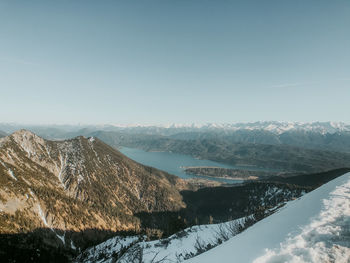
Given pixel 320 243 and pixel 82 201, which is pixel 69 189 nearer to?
pixel 82 201

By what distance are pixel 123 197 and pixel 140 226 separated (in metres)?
36.7

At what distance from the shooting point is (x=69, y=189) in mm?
130875

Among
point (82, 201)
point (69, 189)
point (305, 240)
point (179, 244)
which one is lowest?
point (82, 201)

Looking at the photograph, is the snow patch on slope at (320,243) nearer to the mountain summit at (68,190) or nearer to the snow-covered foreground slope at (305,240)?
the snow-covered foreground slope at (305,240)

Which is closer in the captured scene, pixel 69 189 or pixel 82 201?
pixel 82 201

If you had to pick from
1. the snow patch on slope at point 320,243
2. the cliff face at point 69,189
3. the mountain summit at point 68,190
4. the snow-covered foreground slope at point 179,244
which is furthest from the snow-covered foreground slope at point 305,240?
the cliff face at point 69,189

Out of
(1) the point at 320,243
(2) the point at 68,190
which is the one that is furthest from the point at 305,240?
(2) the point at 68,190

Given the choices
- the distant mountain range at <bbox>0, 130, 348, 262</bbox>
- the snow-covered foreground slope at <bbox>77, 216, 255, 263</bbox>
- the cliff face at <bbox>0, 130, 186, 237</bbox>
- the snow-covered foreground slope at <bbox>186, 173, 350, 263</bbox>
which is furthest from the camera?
the cliff face at <bbox>0, 130, 186, 237</bbox>

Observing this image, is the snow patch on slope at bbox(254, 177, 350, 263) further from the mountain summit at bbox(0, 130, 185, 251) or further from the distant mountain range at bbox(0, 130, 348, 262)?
the mountain summit at bbox(0, 130, 185, 251)

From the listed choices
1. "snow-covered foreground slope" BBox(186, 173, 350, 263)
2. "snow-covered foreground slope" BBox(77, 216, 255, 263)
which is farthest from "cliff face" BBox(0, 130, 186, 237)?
"snow-covered foreground slope" BBox(186, 173, 350, 263)

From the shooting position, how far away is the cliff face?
78.1 m

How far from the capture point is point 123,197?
159 metres

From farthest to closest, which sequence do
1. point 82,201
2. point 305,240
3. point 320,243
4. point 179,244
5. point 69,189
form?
point 69,189 < point 82,201 < point 179,244 < point 305,240 < point 320,243

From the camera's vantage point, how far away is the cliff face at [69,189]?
78.1 metres
